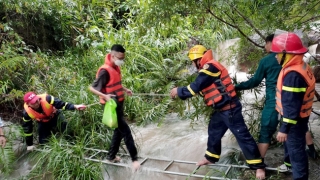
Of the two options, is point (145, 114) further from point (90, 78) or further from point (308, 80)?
point (308, 80)

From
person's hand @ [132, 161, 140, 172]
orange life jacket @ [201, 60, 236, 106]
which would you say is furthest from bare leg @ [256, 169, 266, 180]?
person's hand @ [132, 161, 140, 172]

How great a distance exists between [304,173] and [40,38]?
759 centimetres

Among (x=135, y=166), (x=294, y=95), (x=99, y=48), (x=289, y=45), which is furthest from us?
(x=99, y=48)

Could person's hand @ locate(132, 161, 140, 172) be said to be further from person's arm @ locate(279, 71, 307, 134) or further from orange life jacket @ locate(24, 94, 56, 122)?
person's arm @ locate(279, 71, 307, 134)

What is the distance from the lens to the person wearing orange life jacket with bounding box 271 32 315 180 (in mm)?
2721

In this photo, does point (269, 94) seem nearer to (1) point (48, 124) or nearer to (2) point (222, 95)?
(2) point (222, 95)

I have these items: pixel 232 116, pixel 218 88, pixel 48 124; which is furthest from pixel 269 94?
pixel 48 124

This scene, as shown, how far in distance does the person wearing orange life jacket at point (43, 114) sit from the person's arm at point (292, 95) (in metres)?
2.97

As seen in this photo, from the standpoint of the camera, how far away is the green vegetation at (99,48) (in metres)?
4.14

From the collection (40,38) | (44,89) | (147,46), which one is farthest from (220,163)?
(40,38)

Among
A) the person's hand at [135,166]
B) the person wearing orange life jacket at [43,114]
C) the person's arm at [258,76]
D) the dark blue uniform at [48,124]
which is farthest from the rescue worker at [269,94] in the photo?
the dark blue uniform at [48,124]

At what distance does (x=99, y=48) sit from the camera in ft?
27.4

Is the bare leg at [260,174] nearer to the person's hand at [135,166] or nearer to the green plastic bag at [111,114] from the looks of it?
the person's hand at [135,166]

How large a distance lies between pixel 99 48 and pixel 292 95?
6373 mm
